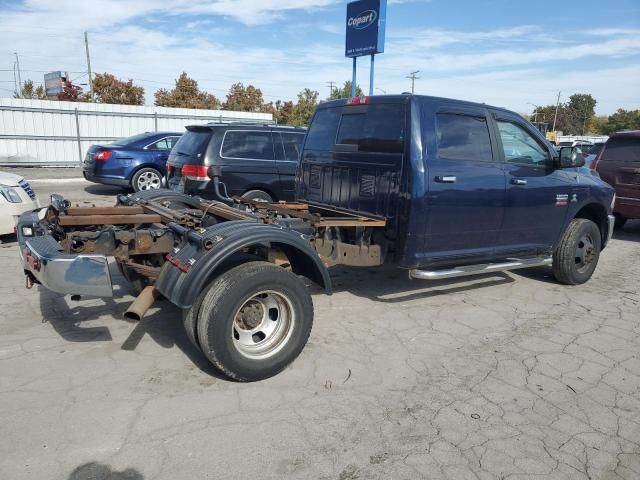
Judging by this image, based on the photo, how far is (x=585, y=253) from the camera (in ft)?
20.3

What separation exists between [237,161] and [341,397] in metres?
5.53

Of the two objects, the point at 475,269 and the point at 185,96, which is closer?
the point at 475,269

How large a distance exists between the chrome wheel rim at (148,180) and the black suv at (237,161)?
4.24 m

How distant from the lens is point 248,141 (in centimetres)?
845

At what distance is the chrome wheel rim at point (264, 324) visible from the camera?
12.0 feet

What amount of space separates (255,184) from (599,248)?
501 centimetres

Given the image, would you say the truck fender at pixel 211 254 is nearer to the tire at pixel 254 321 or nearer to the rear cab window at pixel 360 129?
the tire at pixel 254 321

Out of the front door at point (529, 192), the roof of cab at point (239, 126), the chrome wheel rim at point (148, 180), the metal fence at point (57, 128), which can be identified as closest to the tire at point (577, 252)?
the front door at point (529, 192)

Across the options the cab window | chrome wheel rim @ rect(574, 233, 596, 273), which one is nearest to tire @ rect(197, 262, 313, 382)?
the cab window

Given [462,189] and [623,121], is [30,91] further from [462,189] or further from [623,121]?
[623,121]

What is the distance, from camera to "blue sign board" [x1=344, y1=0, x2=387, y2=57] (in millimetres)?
14516

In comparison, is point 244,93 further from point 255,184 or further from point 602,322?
point 602,322

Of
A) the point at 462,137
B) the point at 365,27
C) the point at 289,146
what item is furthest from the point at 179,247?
the point at 365,27

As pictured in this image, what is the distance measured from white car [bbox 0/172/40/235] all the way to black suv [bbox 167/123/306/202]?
2065mm
